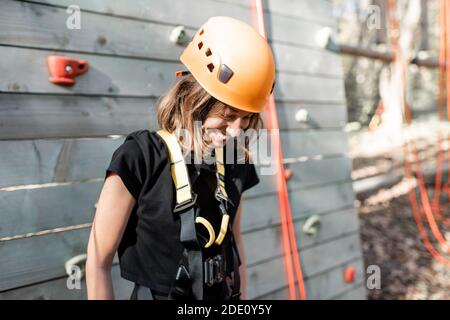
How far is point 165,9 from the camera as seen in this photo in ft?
7.28

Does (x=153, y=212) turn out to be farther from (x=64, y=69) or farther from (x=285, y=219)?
(x=285, y=219)

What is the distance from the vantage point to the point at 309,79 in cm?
303

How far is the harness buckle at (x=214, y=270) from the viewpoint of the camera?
138 centimetres

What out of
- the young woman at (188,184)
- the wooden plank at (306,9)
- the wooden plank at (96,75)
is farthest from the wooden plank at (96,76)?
the wooden plank at (306,9)

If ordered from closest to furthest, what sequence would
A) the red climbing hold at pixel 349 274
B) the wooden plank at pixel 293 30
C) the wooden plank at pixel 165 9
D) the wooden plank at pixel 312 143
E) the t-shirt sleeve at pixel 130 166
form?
the t-shirt sleeve at pixel 130 166 < the wooden plank at pixel 165 9 < the wooden plank at pixel 293 30 < the wooden plank at pixel 312 143 < the red climbing hold at pixel 349 274

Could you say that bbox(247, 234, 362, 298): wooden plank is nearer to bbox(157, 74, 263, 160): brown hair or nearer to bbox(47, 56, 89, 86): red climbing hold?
bbox(157, 74, 263, 160): brown hair

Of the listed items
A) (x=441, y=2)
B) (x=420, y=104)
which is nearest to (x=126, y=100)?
(x=441, y=2)

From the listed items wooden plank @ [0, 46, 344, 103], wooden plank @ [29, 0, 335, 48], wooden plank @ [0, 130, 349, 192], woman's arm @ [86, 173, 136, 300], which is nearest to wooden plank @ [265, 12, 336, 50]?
wooden plank @ [29, 0, 335, 48]

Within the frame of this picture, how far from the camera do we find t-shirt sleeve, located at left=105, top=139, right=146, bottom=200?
124 centimetres

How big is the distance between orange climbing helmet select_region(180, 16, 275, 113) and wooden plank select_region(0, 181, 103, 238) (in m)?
0.89

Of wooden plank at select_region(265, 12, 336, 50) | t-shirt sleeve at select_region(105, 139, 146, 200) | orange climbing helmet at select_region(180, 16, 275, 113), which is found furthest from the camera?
wooden plank at select_region(265, 12, 336, 50)

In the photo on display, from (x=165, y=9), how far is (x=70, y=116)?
0.84 meters

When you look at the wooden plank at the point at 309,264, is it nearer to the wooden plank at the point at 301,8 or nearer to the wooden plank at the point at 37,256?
the wooden plank at the point at 37,256

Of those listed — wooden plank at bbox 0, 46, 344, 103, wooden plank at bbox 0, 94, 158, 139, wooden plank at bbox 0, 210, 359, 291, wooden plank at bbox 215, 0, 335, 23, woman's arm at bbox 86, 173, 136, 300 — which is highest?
wooden plank at bbox 215, 0, 335, 23
